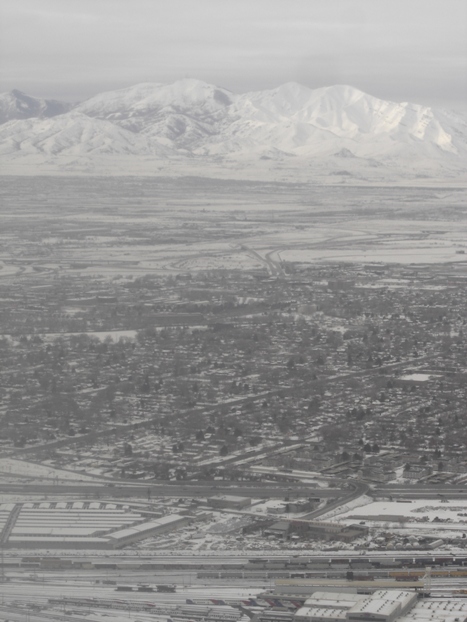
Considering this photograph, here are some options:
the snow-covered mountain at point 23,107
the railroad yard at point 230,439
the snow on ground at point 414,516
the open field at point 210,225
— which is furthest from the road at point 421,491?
the snow-covered mountain at point 23,107

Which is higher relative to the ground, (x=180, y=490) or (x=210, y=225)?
(x=180, y=490)

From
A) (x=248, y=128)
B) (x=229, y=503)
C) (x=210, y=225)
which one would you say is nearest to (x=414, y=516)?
(x=229, y=503)

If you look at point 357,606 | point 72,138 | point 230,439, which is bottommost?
point 72,138

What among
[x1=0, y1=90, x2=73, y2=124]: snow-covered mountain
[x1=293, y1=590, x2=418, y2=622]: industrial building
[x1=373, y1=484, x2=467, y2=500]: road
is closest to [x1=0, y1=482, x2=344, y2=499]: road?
[x1=373, y1=484, x2=467, y2=500]: road

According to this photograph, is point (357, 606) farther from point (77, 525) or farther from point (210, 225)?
point (210, 225)

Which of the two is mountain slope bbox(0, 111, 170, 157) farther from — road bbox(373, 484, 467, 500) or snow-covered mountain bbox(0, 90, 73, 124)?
road bbox(373, 484, 467, 500)

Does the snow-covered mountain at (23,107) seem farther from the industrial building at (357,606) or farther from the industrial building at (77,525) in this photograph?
the industrial building at (357,606)

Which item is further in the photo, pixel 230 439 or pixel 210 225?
pixel 210 225

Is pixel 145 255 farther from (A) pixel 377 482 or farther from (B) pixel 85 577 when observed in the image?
(B) pixel 85 577
